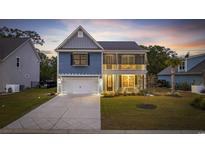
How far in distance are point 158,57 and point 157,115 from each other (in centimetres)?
413

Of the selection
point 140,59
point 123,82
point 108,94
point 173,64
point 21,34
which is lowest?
point 108,94

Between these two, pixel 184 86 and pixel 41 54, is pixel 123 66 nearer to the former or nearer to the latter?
pixel 184 86

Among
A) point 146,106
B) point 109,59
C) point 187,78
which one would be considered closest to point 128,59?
point 109,59

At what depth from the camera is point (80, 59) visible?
11984 millimetres

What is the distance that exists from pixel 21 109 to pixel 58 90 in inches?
104

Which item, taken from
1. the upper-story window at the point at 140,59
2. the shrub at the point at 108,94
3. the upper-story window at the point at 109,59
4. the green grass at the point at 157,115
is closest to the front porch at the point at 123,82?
the shrub at the point at 108,94

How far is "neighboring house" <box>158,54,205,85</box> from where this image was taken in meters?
7.92

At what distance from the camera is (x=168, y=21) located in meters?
6.80

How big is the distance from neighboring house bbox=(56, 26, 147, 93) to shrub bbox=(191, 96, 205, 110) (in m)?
3.27

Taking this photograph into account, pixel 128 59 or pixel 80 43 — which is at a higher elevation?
pixel 80 43

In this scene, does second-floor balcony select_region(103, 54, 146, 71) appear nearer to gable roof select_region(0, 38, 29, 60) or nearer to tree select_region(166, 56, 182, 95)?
tree select_region(166, 56, 182, 95)

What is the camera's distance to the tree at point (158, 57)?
8511 mm
